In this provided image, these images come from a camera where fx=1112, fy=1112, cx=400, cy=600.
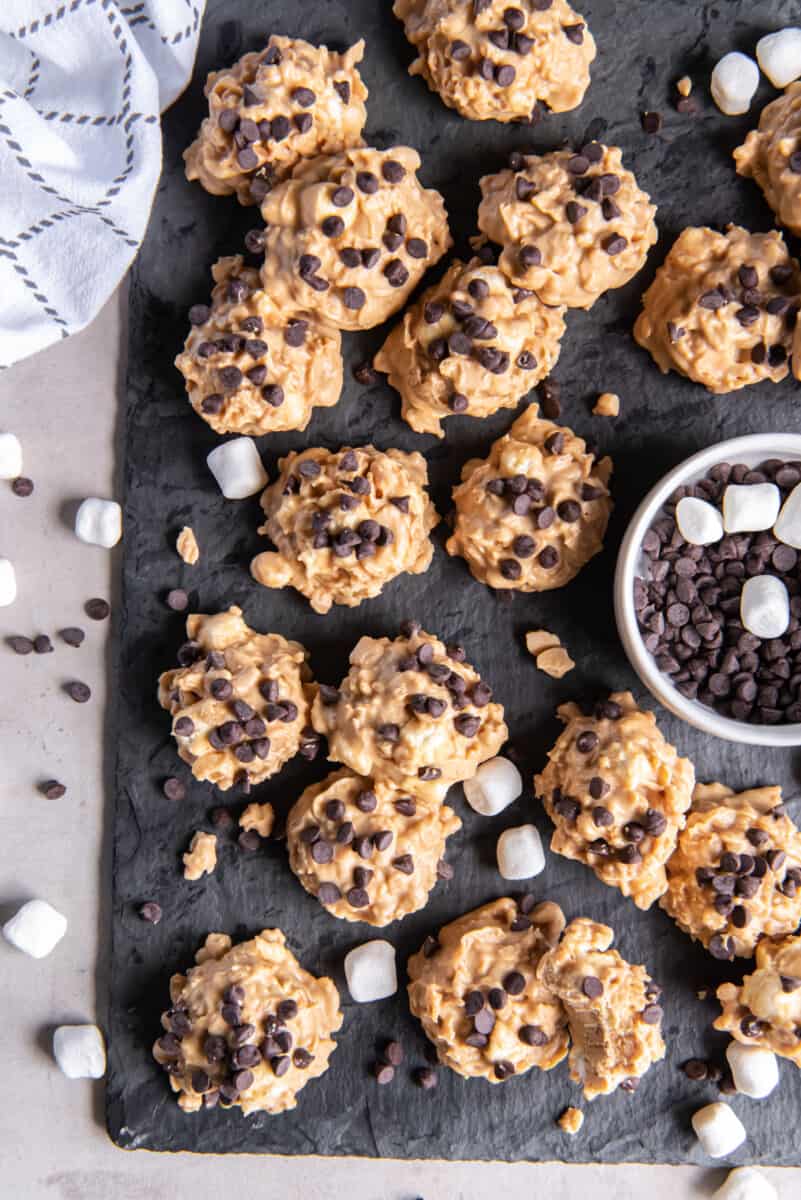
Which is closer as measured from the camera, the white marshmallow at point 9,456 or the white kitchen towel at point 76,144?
the white kitchen towel at point 76,144

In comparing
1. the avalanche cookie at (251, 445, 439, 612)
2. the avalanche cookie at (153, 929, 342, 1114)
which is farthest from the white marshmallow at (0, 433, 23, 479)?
the avalanche cookie at (153, 929, 342, 1114)

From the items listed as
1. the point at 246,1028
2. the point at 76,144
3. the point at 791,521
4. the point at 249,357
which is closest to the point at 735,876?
the point at 791,521

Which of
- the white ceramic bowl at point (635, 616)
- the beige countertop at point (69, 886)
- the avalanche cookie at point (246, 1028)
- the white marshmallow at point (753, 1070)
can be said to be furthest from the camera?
the beige countertop at point (69, 886)

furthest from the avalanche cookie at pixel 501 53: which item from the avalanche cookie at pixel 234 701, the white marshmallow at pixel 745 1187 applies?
the white marshmallow at pixel 745 1187

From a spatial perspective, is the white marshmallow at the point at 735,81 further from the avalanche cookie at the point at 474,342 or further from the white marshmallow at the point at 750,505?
the white marshmallow at the point at 750,505

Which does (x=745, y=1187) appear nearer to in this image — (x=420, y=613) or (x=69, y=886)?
(x=420, y=613)

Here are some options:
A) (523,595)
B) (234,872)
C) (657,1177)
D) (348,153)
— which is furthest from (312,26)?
(657,1177)

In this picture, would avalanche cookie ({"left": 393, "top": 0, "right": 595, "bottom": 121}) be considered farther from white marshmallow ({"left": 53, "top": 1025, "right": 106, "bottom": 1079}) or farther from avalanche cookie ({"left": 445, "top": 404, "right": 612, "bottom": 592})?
white marshmallow ({"left": 53, "top": 1025, "right": 106, "bottom": 1079})

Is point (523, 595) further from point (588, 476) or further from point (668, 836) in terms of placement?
point (668, 836)
